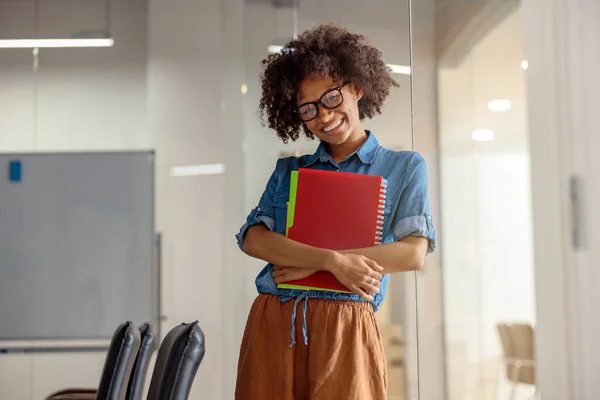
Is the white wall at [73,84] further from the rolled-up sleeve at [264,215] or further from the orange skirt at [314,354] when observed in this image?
the orange skirt at [314,354]

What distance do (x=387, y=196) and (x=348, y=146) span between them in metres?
0.16

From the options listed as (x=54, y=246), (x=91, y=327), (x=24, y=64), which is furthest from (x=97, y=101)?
(x=91, y=327)

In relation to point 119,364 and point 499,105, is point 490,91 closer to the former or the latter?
point 499,105

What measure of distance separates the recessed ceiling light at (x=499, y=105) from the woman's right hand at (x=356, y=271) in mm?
1393

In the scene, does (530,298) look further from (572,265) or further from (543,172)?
(543,172)

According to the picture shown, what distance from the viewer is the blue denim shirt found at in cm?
178

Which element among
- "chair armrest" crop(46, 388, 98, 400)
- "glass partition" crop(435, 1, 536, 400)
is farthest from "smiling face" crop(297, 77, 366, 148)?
"chair armrest" crop(46, 388, 98, 400)

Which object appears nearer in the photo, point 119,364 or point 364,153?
point 119,364

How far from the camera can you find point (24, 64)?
4574 millimetres

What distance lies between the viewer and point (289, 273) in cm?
178

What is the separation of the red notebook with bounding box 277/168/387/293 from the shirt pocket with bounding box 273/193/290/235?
80mm

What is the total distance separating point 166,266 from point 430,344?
2.02 m

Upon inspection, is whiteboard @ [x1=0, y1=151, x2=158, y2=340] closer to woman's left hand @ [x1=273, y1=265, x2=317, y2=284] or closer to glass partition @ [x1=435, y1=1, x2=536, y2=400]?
glass partition @ [x1=435, y1=1, x2=536, y2=400]

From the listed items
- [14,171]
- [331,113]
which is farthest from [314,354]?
[14,171]
